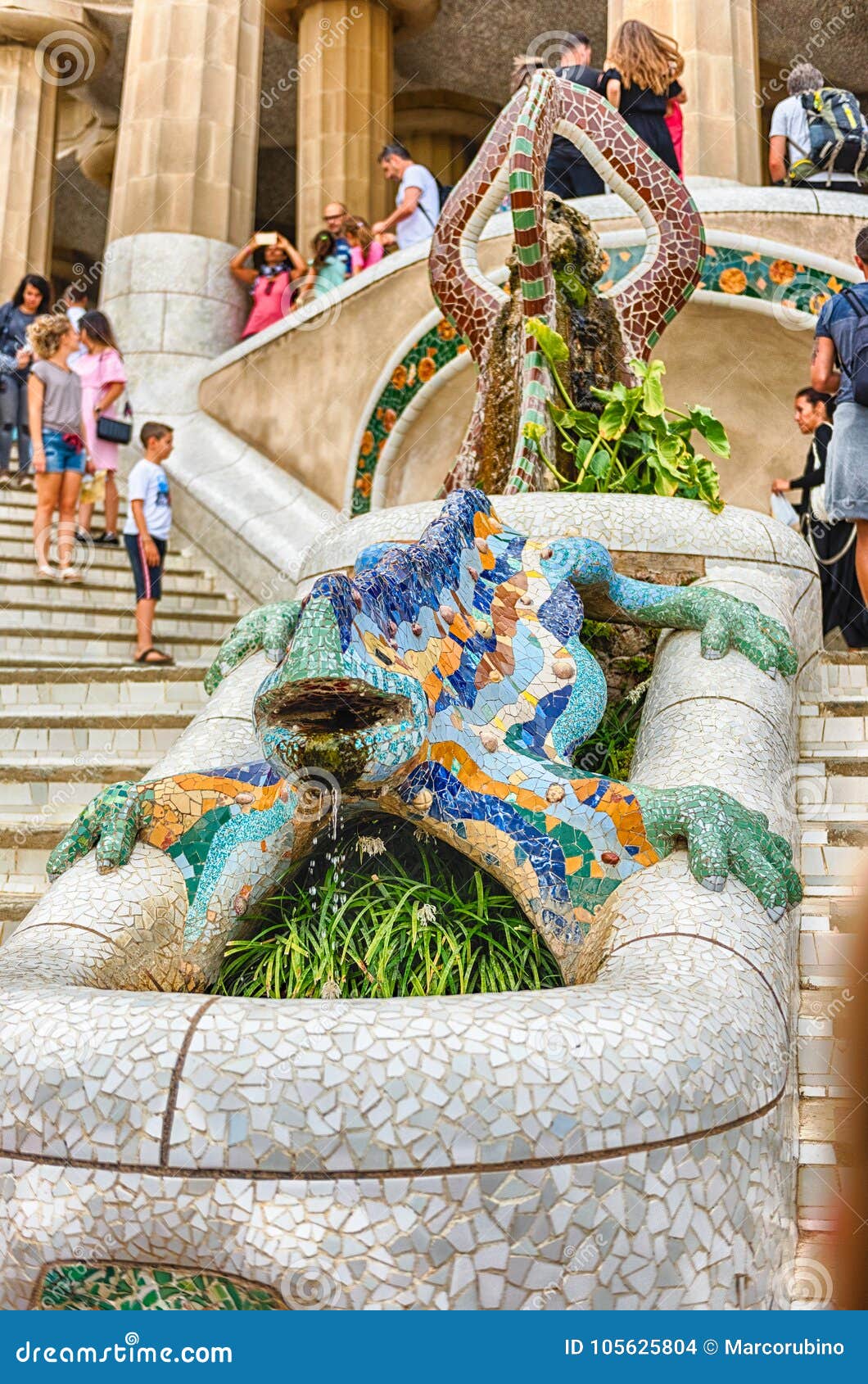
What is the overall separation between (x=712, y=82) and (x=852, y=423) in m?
6.40

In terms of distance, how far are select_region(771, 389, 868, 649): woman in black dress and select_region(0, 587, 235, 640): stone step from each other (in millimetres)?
2890

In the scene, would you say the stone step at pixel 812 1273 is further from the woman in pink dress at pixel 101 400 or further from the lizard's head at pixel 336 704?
the woman in pink dress at pixel 101 400

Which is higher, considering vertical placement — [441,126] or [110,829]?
[441,126]

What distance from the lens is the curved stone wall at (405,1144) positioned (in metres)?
2.08

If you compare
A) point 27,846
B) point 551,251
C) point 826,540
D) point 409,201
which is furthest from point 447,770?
point 409,201

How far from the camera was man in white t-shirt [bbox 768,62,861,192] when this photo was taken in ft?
30.4

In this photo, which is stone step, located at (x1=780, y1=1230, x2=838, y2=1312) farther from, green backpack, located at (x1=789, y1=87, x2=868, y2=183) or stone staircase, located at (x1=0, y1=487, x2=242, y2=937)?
green backpack, located at (x1=789, y1=87, x2=868, y2=183)

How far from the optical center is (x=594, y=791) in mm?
3029

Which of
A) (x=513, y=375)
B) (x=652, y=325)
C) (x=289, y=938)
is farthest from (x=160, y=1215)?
(x=652, y=325)

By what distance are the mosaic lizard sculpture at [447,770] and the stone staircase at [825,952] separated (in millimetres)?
378

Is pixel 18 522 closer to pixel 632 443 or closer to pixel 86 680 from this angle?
pixel 86 680

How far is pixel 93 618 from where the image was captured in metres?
7.91

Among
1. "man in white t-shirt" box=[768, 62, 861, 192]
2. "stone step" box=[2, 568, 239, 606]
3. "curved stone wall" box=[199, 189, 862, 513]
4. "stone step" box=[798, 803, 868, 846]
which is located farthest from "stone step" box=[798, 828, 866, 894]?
"man in white t-shirt" box=[768, 62, 861, 192]

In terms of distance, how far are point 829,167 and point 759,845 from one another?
296 inches
